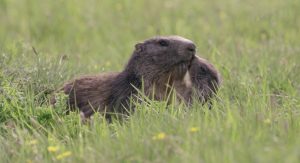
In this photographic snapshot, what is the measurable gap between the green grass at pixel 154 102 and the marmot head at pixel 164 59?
43 centimetres

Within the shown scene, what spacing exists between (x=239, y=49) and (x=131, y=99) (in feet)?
11.3

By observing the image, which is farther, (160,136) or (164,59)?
(164,59)

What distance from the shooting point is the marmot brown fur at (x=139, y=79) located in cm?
745

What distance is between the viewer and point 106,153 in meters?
5.29

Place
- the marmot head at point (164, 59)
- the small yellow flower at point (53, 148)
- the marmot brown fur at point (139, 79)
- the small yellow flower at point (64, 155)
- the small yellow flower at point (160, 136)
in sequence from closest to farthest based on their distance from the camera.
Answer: the small yellow flower at point (160, 136)
the small yellow flower at point (64, 155)
the small yellow flower at point (53, 148)
the marmot brown fur at point (139, 79)
the marmot head at point (164, 59)

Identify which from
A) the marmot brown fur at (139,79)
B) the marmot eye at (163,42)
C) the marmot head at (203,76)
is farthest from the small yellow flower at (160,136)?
the marmot eye at (163,42)

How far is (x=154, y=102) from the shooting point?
6680mm

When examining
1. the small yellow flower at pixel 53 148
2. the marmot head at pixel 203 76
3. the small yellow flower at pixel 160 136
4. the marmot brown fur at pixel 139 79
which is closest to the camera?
the small yellow flower at pixel 160 136

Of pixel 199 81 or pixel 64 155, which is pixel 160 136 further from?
pixel 199 81

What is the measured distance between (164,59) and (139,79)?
0.30 meters

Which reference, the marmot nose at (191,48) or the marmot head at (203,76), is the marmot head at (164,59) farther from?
the marmot head at (203,76)

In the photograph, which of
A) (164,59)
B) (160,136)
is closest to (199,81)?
(164,59)

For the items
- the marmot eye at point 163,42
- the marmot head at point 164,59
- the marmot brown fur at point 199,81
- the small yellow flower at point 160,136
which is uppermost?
the small yellow flower at point 160,136

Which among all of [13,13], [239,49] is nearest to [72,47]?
[13,13]
